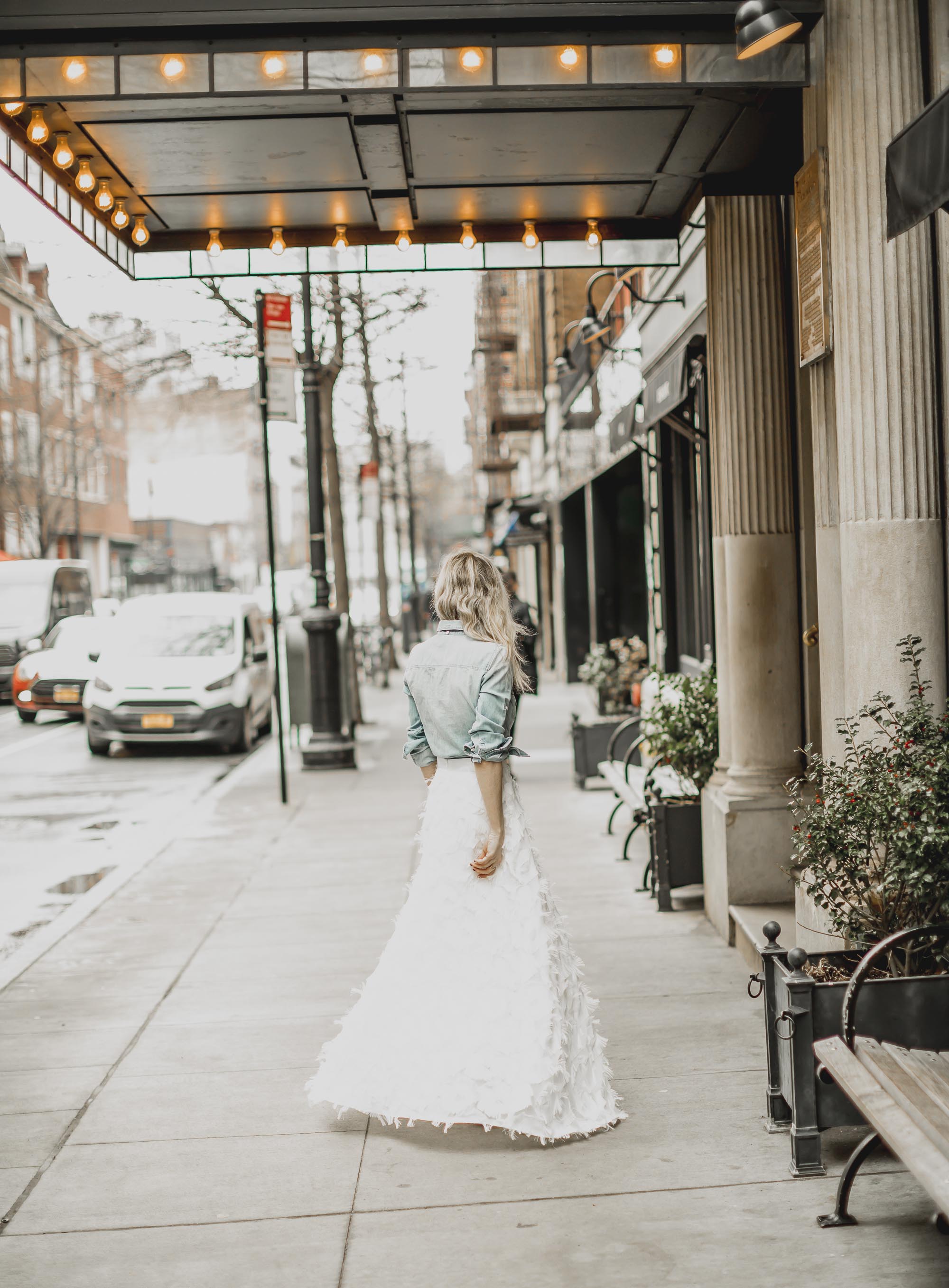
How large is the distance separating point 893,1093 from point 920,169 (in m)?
2.53

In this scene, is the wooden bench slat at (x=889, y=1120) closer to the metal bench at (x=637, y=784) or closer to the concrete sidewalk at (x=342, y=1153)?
the concrete sidewalk at (x=342, y=1153)

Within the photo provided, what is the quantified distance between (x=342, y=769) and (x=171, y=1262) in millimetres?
10884

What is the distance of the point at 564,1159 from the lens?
426cm

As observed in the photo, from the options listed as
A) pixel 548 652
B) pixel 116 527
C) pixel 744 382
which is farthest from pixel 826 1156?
pixel 116 527

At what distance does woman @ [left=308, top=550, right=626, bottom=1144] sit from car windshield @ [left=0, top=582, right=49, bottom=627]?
25.5m

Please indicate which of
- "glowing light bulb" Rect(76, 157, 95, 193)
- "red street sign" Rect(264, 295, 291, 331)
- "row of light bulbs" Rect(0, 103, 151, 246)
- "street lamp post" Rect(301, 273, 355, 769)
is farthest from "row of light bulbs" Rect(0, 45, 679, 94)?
"street lamp post" Rect(301, 273, 355, 769)

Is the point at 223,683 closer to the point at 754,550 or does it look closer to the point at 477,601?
the point at 754,550

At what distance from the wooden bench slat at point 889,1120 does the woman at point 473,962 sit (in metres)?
0.92

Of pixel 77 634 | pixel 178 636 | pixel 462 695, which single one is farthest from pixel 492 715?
pixel 77 634

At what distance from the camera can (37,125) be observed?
564 cm

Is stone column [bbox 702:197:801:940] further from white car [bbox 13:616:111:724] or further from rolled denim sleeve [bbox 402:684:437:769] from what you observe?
white car [bbox 13:616:111:724]

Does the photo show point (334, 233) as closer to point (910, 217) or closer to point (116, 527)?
point (910, 217)

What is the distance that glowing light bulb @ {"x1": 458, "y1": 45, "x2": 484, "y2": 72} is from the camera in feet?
16.3

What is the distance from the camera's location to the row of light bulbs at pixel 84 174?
5633 millimetres
